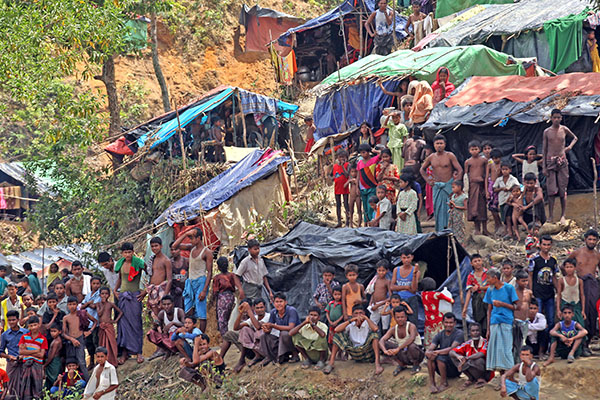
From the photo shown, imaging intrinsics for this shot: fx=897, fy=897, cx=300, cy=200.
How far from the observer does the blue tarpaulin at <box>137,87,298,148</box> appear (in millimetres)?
17345

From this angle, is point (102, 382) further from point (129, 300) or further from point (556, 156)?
point (556, 156)

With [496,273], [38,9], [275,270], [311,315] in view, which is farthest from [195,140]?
[496,273]

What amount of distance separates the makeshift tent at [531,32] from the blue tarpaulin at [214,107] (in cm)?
342

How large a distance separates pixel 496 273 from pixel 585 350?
1.24 m

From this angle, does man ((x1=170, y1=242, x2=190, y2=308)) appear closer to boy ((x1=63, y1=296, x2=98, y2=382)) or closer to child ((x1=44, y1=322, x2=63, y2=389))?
boy ((x1=63, y1=296, x2=98, y2=382))

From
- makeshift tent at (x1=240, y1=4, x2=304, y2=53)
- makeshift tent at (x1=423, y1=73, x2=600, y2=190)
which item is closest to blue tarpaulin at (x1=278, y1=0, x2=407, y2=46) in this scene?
makeshift tent at (x1=240, y1=4, x2=304, y2=53)

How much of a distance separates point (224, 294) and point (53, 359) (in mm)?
→ 2300

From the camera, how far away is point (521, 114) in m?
13.5

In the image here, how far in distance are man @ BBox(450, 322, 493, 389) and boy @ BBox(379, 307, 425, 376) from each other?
0.55 m

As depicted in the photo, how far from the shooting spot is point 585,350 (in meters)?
9.23

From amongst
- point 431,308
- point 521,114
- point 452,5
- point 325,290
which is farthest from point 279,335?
point 452,5

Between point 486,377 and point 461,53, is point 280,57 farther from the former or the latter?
point 486,377

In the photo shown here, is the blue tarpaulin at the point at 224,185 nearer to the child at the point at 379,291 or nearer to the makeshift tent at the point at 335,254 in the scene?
the makeshift tent at the point at 335,254

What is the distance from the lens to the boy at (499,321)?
8.80 metres
